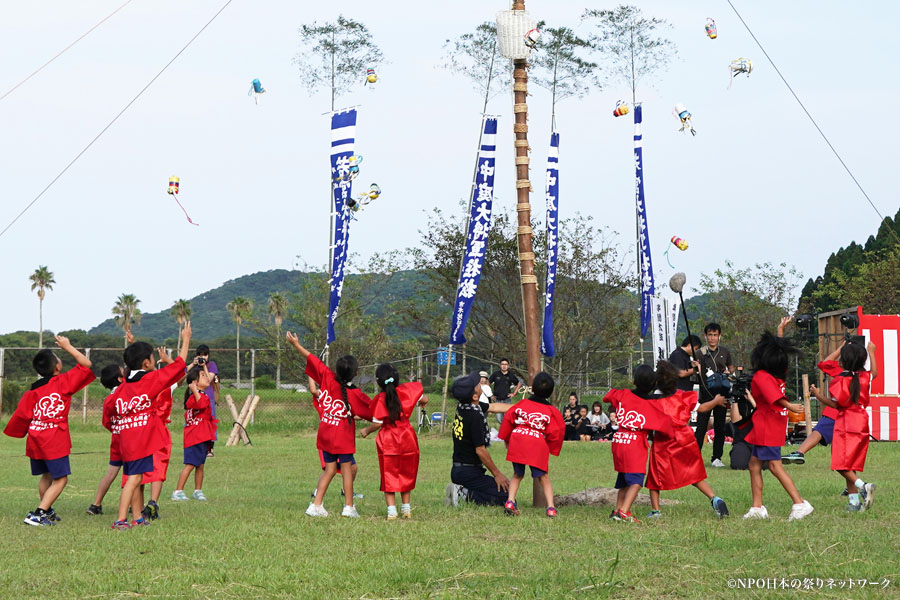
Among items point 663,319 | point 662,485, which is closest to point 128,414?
point 662,485

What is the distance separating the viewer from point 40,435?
343 inches

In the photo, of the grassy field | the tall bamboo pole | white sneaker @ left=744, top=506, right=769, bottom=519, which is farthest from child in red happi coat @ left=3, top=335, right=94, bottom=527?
white sneaker @ left=744, top=506, right=769, bottom=519

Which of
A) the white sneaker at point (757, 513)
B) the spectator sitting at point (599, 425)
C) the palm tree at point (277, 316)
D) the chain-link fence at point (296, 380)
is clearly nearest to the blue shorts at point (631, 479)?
the white sneaker at point (757, 513)

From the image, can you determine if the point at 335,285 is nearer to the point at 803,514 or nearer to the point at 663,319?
the point at 663,319

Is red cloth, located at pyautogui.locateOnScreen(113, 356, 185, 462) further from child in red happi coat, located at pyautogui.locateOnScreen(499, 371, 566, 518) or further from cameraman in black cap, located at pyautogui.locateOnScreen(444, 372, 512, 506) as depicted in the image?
child in red happi coat, located at pyautogui.locateOnScreen(499, 371, 566, 518)

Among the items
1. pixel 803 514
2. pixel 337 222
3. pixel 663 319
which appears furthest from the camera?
pixel 663 319

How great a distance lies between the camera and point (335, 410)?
30.1 feet

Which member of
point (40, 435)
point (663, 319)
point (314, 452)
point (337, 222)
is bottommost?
point (314, 452)

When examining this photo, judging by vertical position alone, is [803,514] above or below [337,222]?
below

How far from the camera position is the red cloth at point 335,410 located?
357 inches

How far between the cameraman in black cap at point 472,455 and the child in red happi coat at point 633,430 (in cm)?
126

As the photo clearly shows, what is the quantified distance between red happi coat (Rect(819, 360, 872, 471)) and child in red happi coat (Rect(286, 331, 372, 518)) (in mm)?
4202

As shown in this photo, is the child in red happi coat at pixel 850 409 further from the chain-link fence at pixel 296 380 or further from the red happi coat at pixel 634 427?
the chain-link fence at pixel 296 380

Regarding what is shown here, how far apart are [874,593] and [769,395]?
327 cm
